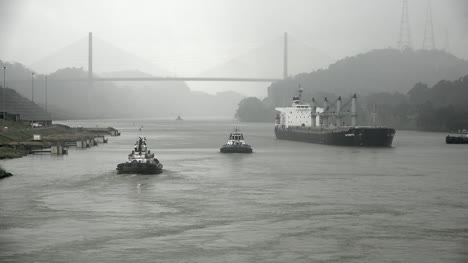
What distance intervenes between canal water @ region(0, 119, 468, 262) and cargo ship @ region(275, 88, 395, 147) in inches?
1966

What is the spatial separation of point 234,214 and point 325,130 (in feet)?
334

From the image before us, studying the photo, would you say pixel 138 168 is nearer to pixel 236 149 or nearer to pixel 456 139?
pixel 236 149

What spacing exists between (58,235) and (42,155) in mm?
62502

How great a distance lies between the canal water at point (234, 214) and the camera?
110ft

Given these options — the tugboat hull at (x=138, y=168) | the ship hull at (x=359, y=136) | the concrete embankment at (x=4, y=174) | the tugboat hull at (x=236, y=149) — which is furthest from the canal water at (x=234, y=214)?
the ship hull at (x=359, y=136)

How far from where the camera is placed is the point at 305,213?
4494cm

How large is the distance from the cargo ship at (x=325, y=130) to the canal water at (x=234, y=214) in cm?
4993

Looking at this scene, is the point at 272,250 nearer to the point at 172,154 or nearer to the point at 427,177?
the point at 427,177

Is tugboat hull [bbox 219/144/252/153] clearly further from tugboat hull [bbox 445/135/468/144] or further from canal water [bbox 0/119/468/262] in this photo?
tugboat hull [bbox 445/135/468/144]

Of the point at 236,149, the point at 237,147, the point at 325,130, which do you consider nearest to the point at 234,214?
the point at 237,147

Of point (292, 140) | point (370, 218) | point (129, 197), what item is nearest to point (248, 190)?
point (129, 197)

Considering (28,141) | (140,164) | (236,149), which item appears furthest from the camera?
(28,141)

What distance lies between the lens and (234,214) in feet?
145

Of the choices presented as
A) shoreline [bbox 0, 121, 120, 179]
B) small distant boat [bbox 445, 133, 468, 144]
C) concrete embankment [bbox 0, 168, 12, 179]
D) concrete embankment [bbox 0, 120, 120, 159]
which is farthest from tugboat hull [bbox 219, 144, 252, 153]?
small distant boat [bbox 445, 133, 468, 144]
